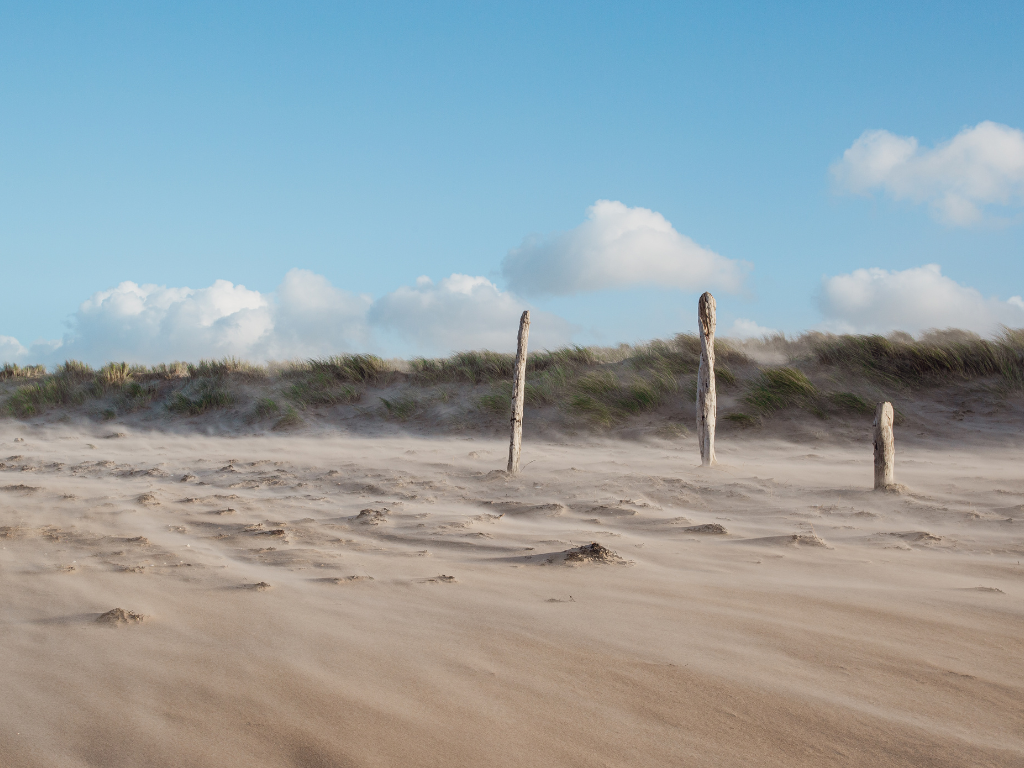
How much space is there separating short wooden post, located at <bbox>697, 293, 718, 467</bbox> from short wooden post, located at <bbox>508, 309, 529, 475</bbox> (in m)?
2.30

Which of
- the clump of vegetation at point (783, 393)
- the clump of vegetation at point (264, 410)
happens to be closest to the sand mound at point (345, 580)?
the clump of vegetation at point (783, 393)

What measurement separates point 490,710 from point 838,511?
487 centimetres

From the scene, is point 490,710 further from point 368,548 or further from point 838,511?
point 838,511

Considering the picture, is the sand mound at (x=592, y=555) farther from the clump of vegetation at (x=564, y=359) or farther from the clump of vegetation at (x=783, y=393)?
the clump of vegetation at (x=564, y=359)

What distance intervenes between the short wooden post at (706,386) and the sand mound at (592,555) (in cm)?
460

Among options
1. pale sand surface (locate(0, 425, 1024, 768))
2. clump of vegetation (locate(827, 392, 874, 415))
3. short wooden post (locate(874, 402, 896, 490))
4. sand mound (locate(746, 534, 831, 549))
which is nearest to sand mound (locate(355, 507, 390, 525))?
pale sand surface (locate(0, 425, 1024, 768))

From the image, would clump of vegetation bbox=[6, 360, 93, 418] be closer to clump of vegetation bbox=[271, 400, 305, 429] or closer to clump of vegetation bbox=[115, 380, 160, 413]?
clump of vegetation bbox=[115, 380, 160, 413]

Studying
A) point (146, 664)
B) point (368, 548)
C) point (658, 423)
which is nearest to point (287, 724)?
point (146, 664)

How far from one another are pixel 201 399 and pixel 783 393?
13.2 m

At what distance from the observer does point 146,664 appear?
2711 millimetres

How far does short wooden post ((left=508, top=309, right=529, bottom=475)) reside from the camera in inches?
342

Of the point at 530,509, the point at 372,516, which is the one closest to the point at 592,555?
the point at 530,509

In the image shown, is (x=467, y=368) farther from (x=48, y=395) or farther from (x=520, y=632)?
(x=520, y=632)

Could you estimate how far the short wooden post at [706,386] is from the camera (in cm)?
889
